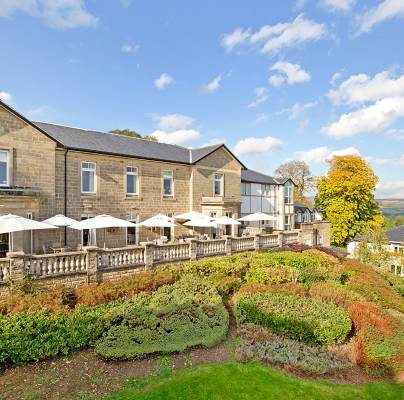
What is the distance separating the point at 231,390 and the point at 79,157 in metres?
16.5

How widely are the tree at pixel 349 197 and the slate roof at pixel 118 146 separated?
1050 inches

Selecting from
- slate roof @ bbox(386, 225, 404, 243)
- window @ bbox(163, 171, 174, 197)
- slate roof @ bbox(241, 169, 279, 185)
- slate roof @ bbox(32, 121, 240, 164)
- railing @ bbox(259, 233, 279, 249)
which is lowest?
slate roof @ bbox(386, 225, 404, 243)

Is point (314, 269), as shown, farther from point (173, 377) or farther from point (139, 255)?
point (173, 377)

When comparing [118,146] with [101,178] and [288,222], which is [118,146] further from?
[288,222]

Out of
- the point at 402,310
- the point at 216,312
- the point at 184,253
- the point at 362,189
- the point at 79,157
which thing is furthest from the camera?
the point at 362,189

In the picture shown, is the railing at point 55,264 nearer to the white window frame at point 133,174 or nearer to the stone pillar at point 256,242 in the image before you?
the white window frame at point 133,174

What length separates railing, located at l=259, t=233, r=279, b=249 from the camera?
19594 mm

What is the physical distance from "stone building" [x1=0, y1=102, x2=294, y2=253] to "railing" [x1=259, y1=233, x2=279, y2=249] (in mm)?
5530

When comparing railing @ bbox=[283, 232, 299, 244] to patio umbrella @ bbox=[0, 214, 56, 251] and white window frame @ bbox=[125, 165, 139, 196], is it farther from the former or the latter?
patio umbrella @ bbox=[0, 214, 56, 251]

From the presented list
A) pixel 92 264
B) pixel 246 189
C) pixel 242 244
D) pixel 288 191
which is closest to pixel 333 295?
pixel 242 244

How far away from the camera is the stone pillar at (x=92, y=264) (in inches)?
458

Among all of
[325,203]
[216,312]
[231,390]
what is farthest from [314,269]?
[325,203]

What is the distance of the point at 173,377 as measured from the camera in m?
7.02

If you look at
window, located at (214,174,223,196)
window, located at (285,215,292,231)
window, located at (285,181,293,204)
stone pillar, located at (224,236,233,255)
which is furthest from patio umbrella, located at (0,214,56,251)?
window, located at (285,215,292,231)
